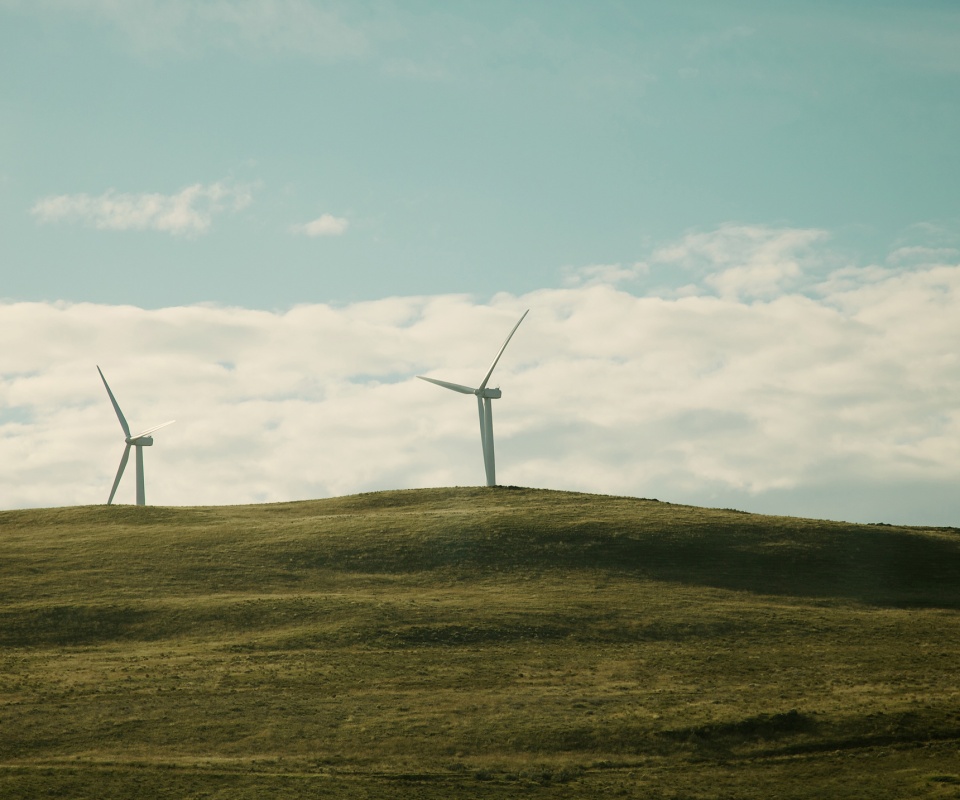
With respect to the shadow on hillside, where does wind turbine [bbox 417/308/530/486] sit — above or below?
above

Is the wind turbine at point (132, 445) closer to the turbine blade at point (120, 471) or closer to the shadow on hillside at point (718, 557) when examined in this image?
the turbine blade at point (120, 471)

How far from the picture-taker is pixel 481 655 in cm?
4959

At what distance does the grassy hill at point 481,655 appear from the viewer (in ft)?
120

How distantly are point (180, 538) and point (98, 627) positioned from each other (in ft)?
63.0

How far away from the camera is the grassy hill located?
3669 centimetres

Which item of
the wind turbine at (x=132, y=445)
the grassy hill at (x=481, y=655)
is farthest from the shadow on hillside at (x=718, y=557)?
the wind turbine at (x=132, y=445)

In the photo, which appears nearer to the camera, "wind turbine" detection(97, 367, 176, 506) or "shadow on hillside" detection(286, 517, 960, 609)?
"shadow on hillside" detection(286, 517, 960, 609)

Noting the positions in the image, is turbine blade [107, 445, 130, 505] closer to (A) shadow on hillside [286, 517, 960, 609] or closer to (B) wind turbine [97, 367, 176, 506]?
(B) wind turbine [97, 367, 176, 506]

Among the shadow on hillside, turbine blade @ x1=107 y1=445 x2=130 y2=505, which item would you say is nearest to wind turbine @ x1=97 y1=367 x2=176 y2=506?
turbine blade @ x1=107 y1=445 x2=130 y2=505

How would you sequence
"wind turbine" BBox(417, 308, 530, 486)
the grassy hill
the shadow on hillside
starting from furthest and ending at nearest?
"wind turbine" BBox(417, 308, 530, 486) < the shadow on hillside < the grassy hill

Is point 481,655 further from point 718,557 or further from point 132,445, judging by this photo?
point 132,445

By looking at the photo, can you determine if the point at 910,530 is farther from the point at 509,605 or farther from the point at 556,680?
the point at 556,680

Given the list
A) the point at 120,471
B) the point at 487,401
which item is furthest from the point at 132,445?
the point at 487,401

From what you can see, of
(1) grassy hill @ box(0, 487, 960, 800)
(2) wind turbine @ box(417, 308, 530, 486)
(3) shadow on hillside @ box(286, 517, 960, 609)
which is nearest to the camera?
(1) grassy hill @ box(0, 487, 960, 800)
